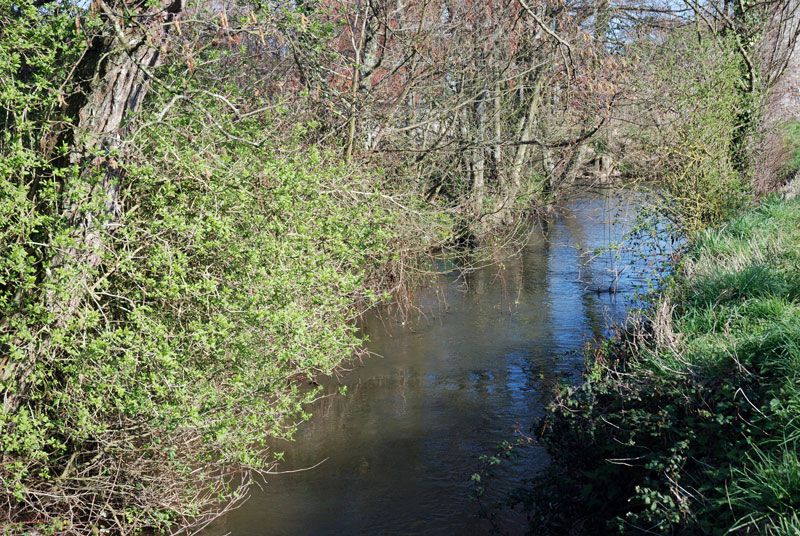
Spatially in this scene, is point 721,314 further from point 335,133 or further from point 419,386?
point 335,133

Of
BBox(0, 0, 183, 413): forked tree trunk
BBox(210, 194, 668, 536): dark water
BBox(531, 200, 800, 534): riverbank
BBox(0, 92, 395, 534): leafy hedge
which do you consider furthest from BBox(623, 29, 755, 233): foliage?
BBox(0, 0, 183, 413): forked tree trunk

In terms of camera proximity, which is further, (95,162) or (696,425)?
(95,162)

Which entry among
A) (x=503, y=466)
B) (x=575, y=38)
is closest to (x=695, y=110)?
(x=575, y=38)

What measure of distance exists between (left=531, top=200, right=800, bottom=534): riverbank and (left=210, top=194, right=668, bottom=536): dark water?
129 cm

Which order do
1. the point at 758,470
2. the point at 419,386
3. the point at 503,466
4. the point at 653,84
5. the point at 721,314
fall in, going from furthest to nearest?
the point at 653,84, the point at 419,386, the point at 503,466, the point at 721,314, the point at 758,470

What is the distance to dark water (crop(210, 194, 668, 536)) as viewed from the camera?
7699 mm

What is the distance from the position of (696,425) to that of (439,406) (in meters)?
5.03

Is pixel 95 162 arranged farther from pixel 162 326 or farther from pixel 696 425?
pixel 696 425

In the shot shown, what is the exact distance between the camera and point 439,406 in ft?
Result: 33.7

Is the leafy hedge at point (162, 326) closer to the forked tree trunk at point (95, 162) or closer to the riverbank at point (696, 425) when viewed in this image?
the forked tree trunk at point (95, 162)

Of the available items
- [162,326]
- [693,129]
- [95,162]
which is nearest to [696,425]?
[162,326]

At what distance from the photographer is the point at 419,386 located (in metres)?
11.0

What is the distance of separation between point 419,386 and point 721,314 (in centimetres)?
479

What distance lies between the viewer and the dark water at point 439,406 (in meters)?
7.70
